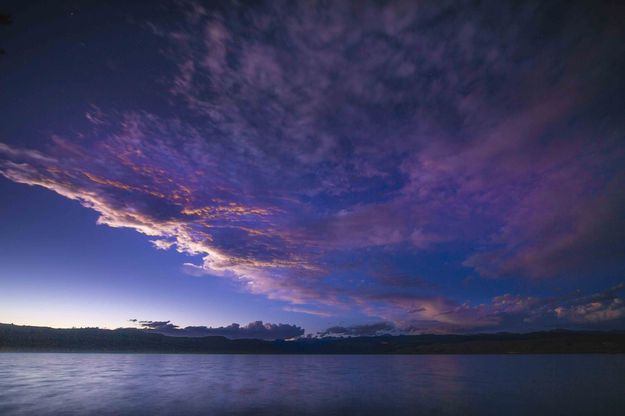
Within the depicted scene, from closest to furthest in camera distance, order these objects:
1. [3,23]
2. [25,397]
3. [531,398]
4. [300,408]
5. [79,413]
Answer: [3,23]
[79,413]
[300,408]
[25,397]
[531,398]

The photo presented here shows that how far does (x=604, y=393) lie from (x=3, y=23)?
7349cm

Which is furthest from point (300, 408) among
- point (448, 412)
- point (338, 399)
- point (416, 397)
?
point (416, 397)

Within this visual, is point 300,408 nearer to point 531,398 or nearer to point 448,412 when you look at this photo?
point 448,412

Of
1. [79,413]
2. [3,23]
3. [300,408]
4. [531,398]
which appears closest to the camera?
[3,23]

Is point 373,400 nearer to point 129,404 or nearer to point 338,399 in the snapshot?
point 338,399

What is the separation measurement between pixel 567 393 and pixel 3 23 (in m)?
72.2

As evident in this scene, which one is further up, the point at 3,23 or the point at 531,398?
the point at 3,23

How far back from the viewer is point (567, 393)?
51.3 m

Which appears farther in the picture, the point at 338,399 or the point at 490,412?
the point at 338,399

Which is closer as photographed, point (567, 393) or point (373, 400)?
point (373, 400)

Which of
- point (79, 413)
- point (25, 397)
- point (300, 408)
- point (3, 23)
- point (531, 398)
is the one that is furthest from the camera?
point (531, 398)

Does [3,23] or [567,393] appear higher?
[3,23]

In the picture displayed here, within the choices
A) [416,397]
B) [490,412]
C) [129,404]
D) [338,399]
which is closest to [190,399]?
[129,404]

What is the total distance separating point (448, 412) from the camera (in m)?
35.7
